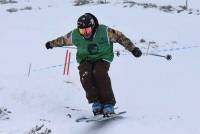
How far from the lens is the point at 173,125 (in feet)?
27.7

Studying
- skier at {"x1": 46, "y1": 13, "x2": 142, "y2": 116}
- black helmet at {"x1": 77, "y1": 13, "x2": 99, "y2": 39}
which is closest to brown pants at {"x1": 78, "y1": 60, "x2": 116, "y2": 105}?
skier at {"x1": 46, "y1": 13, "x2": 142, "y2": 116}

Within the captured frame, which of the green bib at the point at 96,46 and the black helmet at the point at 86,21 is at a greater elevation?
the black helmet at the point at 86,21

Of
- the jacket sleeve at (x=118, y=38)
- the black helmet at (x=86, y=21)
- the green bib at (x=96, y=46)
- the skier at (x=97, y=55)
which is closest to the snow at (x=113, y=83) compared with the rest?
the skier at (x=97, y=55)

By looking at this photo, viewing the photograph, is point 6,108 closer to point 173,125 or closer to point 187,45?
point 173,125

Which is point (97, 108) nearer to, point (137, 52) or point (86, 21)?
point (137, 52)

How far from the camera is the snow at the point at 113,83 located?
28.2 feet

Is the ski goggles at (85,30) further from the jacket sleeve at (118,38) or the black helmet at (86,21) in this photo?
the jacket sleeve at (118,38)

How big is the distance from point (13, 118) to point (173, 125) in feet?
7.57

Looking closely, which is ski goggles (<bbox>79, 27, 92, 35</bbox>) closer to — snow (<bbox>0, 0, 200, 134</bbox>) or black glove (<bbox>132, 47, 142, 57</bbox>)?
black glove (<bbox>132, 47, 142, 57</bbox>)

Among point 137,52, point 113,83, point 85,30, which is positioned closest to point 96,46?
point 85,30

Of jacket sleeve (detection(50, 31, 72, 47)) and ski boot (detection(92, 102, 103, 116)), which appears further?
jacket sleeve (detection(50, 31, 72, 47))

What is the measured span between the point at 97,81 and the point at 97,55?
0.38 meters

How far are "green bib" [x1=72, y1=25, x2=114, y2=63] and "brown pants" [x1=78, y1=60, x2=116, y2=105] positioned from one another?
90 millimetres

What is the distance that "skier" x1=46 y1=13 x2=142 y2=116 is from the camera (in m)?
8.77
